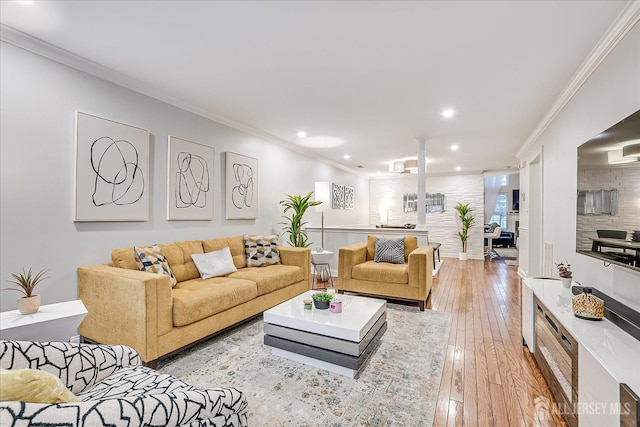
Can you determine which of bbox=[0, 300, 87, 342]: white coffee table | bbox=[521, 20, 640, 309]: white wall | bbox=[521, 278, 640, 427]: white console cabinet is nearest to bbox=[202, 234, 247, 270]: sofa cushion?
bbox=[0, 300, 87, 342]: white coffee table

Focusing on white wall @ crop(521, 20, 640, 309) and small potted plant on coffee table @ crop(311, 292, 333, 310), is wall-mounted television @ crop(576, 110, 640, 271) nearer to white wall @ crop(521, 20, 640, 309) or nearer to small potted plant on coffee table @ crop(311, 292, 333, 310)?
white wall @ crop(521, 20, 640, 309)

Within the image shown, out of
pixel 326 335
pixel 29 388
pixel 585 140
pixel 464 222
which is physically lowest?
pixel 326 335

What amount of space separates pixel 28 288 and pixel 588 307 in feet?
11.7

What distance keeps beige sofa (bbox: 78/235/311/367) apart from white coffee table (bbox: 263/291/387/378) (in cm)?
54

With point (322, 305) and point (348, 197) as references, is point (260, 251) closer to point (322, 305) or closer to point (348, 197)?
point (322, 305)

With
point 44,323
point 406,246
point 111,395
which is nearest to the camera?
point 111,395

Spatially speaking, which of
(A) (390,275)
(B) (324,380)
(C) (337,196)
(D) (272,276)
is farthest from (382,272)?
(C) (337,196)

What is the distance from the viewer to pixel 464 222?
7.77 m

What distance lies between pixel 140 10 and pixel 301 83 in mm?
1405

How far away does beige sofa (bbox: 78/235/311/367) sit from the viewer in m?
2.14

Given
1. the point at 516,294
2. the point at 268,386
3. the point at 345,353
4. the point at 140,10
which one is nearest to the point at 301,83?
the point at 140,10

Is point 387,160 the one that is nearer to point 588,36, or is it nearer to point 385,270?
point 385,270

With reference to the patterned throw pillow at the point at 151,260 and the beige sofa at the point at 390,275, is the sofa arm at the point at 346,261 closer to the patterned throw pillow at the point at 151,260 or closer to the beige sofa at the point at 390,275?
the beige sofa at the point at 390,275

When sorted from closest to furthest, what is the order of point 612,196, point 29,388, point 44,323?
1. point 29,388
2. point 612,196
3. point 44,323
